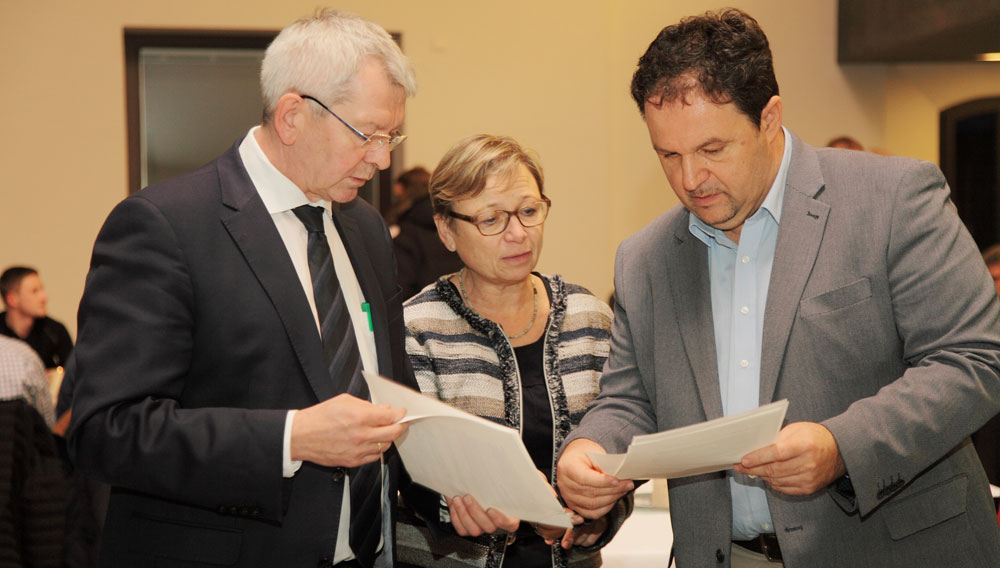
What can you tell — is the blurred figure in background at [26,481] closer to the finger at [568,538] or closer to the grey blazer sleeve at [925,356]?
the finger at [568,538]

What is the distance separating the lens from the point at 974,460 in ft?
6.44

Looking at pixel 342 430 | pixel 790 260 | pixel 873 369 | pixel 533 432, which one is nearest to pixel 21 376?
pixel 533 432

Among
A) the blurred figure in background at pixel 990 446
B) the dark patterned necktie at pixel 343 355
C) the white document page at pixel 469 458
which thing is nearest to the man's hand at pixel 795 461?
the white document page at pixel 469 458

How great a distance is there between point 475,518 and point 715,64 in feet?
3.36

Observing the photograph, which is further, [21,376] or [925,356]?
[21,376]

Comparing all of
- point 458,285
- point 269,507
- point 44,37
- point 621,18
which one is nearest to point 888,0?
point 621,18

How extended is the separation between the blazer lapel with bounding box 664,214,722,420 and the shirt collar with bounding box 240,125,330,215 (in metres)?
0.77

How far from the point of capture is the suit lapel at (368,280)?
2141 mm

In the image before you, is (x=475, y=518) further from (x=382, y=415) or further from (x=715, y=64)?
(x=715, y=64)

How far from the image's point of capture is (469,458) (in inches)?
74.0

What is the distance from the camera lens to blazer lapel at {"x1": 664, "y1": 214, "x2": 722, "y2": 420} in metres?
Answer: 1.99

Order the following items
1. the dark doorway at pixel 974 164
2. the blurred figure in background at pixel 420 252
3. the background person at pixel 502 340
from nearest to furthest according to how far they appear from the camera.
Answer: the background person at pixel 502 340
the blurred figure in background at pixel 420 252
the dark doorway at pixel 974 164

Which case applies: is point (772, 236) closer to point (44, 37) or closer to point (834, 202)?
point (834, 202)

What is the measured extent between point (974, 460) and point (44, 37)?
267 inches
